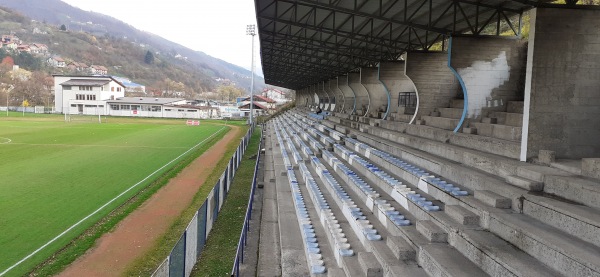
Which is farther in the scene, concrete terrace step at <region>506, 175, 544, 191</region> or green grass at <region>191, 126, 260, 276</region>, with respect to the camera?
green grass at <region>191, 126, 260, 276</region>

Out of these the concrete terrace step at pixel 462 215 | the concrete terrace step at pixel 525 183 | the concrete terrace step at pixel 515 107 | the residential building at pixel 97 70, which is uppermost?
the residential building at pixel 97 70

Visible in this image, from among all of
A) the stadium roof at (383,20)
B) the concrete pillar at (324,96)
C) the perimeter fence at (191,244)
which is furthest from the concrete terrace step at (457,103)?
the concrete pillar at (324,96)

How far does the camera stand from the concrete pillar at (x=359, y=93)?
72.7 ft

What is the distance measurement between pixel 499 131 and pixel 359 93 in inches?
595

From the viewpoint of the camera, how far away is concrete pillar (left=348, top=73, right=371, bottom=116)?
72.7 feet

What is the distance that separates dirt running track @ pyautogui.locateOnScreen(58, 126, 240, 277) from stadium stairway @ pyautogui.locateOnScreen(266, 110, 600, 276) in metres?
4.32

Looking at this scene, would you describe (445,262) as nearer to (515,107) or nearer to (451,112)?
(515,107)

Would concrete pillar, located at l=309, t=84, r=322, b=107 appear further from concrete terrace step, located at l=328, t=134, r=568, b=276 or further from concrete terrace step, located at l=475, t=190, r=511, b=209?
concrete terrace step, located at l=328, t=134, r=568, b=276

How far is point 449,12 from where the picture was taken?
11328 millimetres

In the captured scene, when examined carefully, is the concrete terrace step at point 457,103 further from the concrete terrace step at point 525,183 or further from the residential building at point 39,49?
the residential building at point 39,49

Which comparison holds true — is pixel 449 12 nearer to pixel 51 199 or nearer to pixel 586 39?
pixel 586 39

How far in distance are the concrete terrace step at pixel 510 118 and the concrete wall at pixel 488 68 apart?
1.38 feet

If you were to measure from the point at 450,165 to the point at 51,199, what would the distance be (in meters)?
11.4

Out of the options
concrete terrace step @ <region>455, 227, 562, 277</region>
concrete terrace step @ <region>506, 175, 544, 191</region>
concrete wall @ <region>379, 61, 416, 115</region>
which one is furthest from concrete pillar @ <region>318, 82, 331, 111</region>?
concrete terrace step @ <region>455, 227, 562, 277</region>
